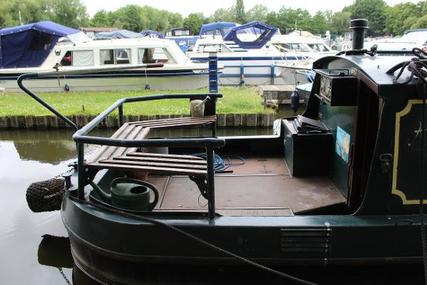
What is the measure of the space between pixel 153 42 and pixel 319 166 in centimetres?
1215

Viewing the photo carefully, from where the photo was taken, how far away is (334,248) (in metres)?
3.13

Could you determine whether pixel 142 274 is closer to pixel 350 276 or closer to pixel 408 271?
pixel 350 276

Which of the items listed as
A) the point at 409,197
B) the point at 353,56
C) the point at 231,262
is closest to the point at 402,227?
the point at 409,197

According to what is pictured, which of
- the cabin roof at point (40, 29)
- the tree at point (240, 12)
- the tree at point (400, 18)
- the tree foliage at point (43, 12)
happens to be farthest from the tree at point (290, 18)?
the cabin roof at point (40, 29)

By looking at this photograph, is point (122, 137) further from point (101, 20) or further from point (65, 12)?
point (101, 20)

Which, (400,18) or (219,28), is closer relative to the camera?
(219,28)

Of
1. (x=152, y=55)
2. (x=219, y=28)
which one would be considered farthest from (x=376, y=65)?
(x=219, y=28)

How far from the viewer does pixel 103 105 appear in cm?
1199

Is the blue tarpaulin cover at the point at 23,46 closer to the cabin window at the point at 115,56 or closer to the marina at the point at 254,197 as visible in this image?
the cabin window at the point at 115,56

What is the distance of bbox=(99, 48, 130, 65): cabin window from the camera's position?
1537 centimetres

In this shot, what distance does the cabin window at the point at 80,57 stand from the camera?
606 inches

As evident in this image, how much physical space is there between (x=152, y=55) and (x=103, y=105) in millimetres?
4358

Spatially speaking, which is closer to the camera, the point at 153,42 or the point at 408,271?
the point at 408,271

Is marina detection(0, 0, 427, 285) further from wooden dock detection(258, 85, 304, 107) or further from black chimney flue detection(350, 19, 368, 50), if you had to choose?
wooden dock detection(258, 85, 304, 107)
